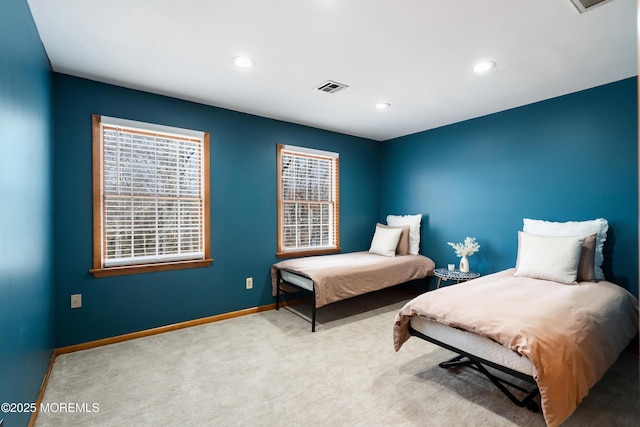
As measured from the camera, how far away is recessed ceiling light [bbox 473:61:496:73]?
2488 millimetres

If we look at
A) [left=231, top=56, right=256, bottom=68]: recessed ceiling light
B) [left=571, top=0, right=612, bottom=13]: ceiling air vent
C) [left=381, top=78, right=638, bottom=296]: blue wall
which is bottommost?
[left=381, top=78, right=638, bottom=296]: blue wall

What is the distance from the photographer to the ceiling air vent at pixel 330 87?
113 inches

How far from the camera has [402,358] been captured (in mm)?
2600

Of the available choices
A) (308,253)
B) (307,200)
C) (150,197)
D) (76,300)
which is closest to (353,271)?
(308,253)

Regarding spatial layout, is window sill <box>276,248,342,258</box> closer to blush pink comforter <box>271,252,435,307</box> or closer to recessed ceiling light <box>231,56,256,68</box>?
blush pink comforter <box>271,252,435,307</box>

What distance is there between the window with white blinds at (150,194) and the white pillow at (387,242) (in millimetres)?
2356

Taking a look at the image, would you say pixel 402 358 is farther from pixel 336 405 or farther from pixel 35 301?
pixel 35 301

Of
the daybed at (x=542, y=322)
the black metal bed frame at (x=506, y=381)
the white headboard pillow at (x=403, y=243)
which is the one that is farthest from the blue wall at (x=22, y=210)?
A: the white headboard pillow at (x=403, y=243)

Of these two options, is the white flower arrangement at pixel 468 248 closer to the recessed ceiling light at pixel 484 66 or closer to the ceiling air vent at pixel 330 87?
the recessed ceiling light at pixel 484 66

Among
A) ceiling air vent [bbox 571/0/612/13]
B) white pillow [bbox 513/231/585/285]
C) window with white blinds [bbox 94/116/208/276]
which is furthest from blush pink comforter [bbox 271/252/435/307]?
ceiling air vent [bbox 571/0/612/13]

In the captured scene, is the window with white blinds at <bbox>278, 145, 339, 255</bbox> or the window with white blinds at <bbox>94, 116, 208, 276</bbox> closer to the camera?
the window with white blinds at <bbox>94, 116, 208, 276</bbox>

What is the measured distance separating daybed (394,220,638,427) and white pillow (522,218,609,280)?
58mm

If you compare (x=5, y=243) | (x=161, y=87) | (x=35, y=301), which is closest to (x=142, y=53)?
(x=161, y=87)

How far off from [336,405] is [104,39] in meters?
2.97
